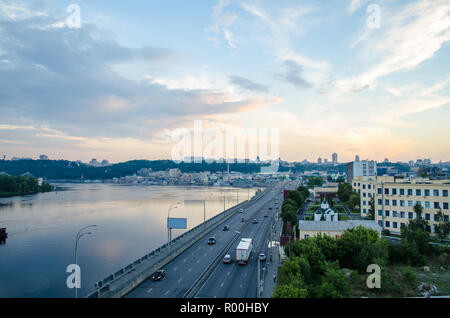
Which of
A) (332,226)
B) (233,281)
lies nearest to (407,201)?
(332,226)

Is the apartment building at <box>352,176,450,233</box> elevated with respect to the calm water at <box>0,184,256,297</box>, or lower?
elevated

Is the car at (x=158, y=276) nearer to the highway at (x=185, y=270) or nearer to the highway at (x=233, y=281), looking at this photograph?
the highway at (x=185, y=270)

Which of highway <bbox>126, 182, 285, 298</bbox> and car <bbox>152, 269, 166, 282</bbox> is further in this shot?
car <bbox>152, 269, 166, 282</bbox>

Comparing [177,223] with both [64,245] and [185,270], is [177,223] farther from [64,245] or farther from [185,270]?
[64,245]

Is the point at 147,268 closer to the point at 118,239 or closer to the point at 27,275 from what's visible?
the point at 27,275

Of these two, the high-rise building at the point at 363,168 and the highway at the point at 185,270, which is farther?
the high-rise building at the point at 363,168

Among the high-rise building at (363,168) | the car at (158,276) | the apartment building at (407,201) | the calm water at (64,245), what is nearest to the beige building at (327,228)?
the apartment building at (407,201)

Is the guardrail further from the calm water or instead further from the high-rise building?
the high-rise building

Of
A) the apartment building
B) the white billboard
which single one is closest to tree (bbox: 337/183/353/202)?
the apartment building
